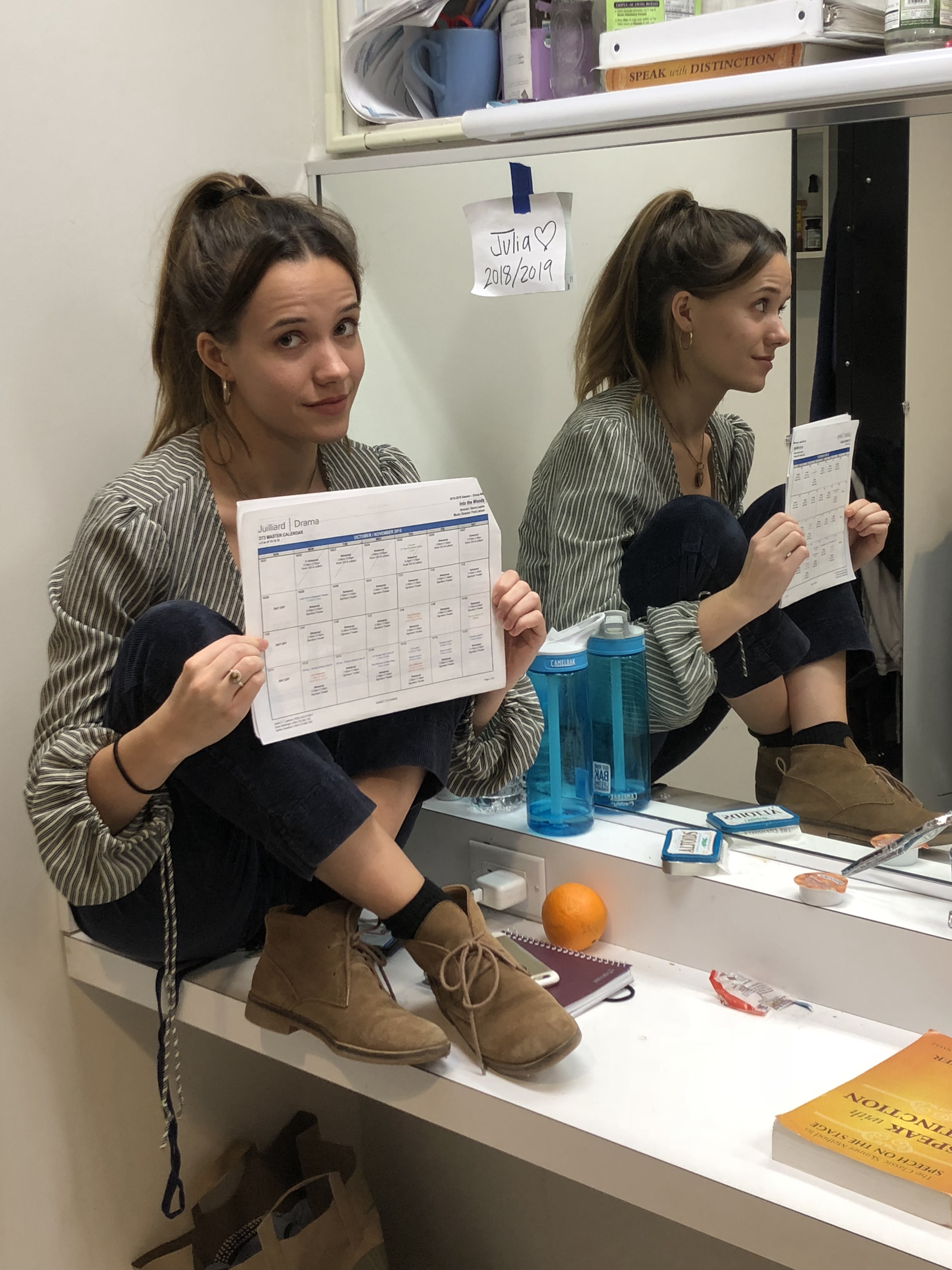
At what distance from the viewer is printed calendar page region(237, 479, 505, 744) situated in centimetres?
100

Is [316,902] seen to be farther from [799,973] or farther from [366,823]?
[799,973]

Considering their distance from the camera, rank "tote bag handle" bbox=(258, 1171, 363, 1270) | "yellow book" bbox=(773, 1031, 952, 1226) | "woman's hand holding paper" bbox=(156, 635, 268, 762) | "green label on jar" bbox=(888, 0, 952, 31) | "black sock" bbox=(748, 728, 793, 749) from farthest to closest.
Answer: "tote bag handle" bbox=(258, 1171, 363, 1270)
"black sock" bbox=(748, 728, 793, 749)
"green label on jar" bbox=(888, 0, 952, 31)
"woman's hand holding paper" bbox=(156, 635, 268, 762)
"yellow book" bbox=(773, 1031, 952, 1226)

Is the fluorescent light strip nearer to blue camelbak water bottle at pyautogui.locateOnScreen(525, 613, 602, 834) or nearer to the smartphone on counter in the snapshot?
blue camelbak water bottle at pyautogui.locateOnScreen(525, 613, 602, 834)

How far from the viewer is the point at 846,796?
A: 4.08ft

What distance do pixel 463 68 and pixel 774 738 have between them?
84cm

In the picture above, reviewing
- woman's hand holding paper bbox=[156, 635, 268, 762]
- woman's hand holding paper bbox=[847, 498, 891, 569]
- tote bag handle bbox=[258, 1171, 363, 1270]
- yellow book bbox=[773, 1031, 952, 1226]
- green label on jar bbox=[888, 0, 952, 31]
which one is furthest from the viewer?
tote bag handle bbox=[258, 1171, 363, 1270]

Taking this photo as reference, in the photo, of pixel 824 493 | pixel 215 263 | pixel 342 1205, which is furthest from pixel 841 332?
pixel 342 1205

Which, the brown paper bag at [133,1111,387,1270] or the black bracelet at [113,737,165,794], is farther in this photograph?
the brown paper bag at [133,1111,387,1270]

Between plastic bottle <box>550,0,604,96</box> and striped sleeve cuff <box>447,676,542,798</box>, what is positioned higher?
plastic bottle <box>550,0,604,96</box>

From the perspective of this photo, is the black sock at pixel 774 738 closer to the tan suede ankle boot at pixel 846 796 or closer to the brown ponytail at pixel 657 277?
the tan suede ankle boot at pixel 846 796

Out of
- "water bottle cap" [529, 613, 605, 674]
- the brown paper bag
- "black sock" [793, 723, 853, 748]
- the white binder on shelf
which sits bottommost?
the brown paper bag

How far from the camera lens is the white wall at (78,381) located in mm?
1266

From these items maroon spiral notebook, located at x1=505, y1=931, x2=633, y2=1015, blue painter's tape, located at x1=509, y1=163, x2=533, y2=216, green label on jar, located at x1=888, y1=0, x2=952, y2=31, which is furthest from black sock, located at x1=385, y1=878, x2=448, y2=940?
green label on jar, located at x1=888, y1=0, x2=952, y2=31

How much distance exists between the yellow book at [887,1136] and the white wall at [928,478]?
1.00ft
